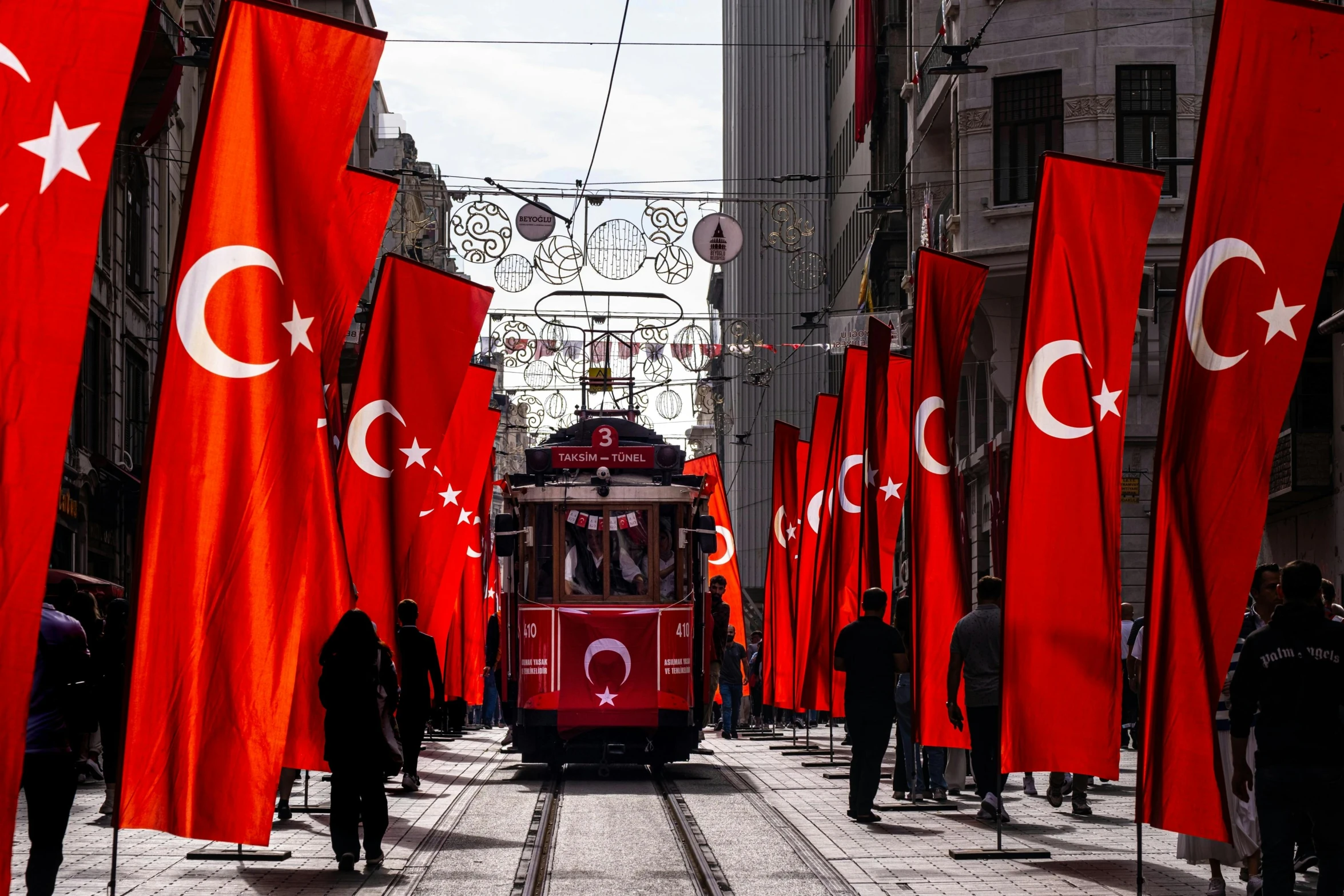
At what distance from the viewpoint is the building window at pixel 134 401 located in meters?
34.9

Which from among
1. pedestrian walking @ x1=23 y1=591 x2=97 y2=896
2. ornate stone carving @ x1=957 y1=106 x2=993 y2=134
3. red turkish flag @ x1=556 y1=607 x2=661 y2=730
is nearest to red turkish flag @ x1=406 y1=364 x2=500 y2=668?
red turkish flag @ x1=556 y1=607 x2=661 y2=730

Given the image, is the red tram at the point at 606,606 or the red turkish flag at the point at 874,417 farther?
the red tram at the point at 606,606

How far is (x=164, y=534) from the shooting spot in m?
9.73

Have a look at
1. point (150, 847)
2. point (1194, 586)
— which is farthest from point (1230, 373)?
point (150, 847)

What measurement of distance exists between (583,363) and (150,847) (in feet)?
51.7

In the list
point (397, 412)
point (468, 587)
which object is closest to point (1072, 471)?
point (397, 412)

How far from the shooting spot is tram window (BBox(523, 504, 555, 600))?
21.5m

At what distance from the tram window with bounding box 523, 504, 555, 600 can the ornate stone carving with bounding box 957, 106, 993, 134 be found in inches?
559

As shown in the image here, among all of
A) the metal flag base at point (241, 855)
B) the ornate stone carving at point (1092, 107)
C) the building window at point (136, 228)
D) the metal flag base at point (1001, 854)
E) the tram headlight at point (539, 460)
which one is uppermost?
the ornate stone carving at point (1092, 107)

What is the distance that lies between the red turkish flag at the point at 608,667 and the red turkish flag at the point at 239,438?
10.9 meters

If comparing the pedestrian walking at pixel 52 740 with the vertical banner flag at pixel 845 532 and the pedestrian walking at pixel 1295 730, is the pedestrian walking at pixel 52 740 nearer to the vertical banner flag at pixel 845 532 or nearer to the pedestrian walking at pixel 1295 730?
the pedestrian walking at pixel 1295 730

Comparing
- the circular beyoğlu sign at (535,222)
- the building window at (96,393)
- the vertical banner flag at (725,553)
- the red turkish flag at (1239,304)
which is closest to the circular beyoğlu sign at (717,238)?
the circular beyoğlu sign at (535,222)

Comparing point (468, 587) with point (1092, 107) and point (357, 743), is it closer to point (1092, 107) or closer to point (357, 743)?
point (1092, 107)

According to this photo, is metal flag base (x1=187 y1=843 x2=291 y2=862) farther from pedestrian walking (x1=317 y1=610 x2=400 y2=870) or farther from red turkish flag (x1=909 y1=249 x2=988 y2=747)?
red turkish flag (x1=909 y1=249 x2=988 y2=747)
